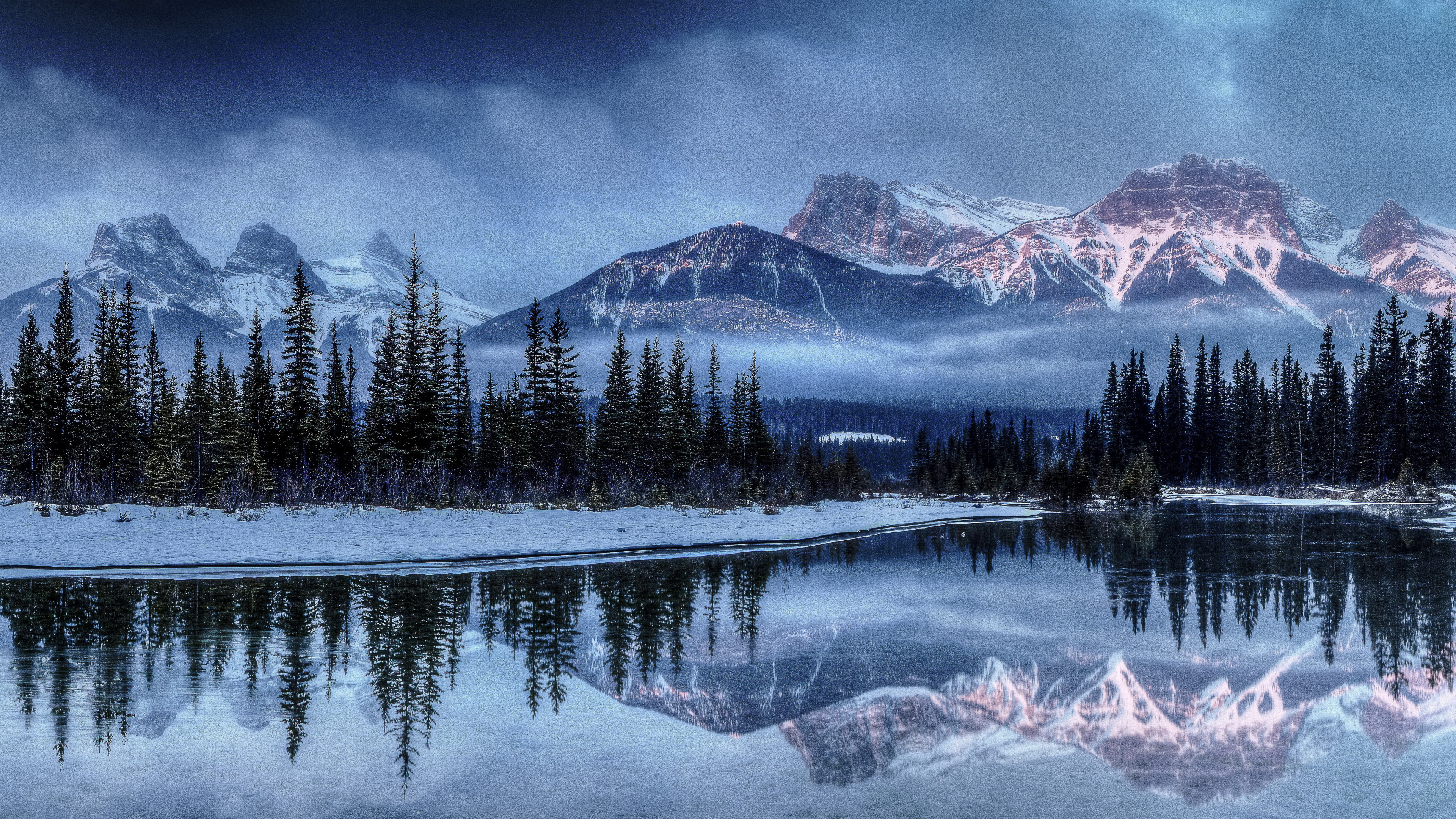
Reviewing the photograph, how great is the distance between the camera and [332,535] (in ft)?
82.5

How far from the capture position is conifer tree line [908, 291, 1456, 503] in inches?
3182

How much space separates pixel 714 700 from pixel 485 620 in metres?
6.28

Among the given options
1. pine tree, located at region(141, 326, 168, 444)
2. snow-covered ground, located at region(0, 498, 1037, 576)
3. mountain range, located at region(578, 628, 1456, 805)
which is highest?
pine tree, located at region(141, 326, 168, 444)

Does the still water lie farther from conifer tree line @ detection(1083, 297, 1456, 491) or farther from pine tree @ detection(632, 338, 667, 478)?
conifer tree line @ detection(1083, 297, 1456, 491)

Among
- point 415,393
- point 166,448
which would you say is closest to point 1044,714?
point 415,393

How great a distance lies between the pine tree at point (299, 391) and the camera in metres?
49.0

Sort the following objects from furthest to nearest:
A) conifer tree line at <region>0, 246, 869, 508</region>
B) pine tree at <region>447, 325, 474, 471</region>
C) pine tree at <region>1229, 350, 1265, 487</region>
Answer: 1. pine tree at <region>1229, 350, 1265, 487</region>
2. pine tree at <region>447, 325, 474, 471</region>
3. conifer tree line at <region>0, 246, 869, 508</region>

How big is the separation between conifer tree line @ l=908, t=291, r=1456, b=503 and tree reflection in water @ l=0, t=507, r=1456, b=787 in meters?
49.0

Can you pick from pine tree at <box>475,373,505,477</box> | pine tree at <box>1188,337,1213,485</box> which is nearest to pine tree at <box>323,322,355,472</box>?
pine tree at <box>475,373,505,477</box>

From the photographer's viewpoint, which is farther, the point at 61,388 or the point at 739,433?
the point at 739,433

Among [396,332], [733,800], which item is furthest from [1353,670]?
[396,332]

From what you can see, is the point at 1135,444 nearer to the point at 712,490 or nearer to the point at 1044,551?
the point at 712,490

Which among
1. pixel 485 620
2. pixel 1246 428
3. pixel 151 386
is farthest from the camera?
pixel 1246 428

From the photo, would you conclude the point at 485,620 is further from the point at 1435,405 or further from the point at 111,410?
the point at 1435,405
